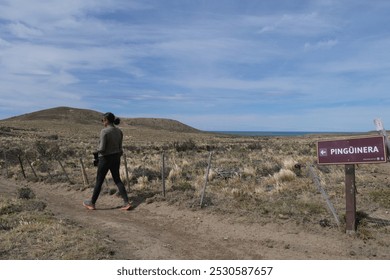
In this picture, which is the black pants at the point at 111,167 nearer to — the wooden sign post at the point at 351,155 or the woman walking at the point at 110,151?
the woman walking at the point at 110,151

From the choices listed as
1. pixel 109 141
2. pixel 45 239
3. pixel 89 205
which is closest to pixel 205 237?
pixel 45 239

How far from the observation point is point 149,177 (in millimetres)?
13273

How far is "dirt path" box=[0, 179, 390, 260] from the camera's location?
622 cm

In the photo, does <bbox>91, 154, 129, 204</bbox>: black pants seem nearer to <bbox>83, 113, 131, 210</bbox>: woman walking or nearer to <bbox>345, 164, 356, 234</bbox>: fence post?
<bbox>83, 113, 131, 210</bbox>: woman walking

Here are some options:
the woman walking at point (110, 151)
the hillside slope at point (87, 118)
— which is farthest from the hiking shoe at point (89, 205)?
the hillside slope at point (87, 118)

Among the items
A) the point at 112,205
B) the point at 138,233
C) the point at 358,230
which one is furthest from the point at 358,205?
the point at 112,205

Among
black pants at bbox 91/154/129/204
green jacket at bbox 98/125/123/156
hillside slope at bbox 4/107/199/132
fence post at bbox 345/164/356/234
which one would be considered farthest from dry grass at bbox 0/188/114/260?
hillside slope at bbox 4/107/199/132

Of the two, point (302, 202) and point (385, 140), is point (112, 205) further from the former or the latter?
point (385, 140)

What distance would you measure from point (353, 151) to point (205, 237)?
298 cm

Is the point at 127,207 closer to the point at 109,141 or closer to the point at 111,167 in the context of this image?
the point at 111,167

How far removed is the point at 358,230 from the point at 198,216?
3235 mm

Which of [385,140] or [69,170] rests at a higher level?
[385,140]

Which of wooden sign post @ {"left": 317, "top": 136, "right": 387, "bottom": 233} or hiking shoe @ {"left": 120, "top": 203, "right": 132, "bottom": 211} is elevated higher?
wooden sign post @ {"left": 317, "top": 136, "right": 387, "bottom": 233}
